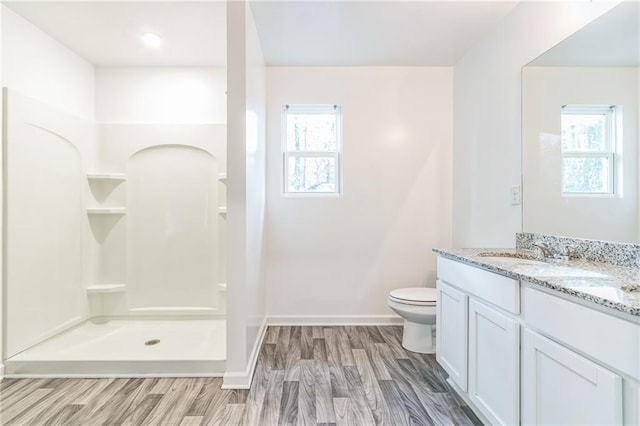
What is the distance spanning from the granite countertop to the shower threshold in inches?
69.6

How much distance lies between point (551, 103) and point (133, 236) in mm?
3466

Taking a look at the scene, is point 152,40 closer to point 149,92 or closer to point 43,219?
point 149,92

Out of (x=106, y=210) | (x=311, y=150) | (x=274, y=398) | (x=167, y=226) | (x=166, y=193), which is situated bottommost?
(x=274, y=398)

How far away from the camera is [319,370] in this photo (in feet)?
6.79

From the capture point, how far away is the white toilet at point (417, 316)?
89.0 inches

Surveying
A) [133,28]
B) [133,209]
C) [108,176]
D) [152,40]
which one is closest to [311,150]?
[152,40]

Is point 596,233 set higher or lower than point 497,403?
higher

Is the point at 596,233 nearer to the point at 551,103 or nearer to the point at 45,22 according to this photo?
the point at 551,103

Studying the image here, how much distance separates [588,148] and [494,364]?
46.7 inches

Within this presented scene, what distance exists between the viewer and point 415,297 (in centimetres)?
232

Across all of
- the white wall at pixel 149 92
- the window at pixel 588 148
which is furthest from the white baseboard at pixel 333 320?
the white wall at pixel 149 92

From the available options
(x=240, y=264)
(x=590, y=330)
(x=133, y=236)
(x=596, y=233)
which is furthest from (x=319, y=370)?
(x=133, y=236)

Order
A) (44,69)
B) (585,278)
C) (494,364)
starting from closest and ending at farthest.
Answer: (585,278)
(494,364)
(44,69)

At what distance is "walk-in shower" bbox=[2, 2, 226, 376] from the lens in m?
2.39
